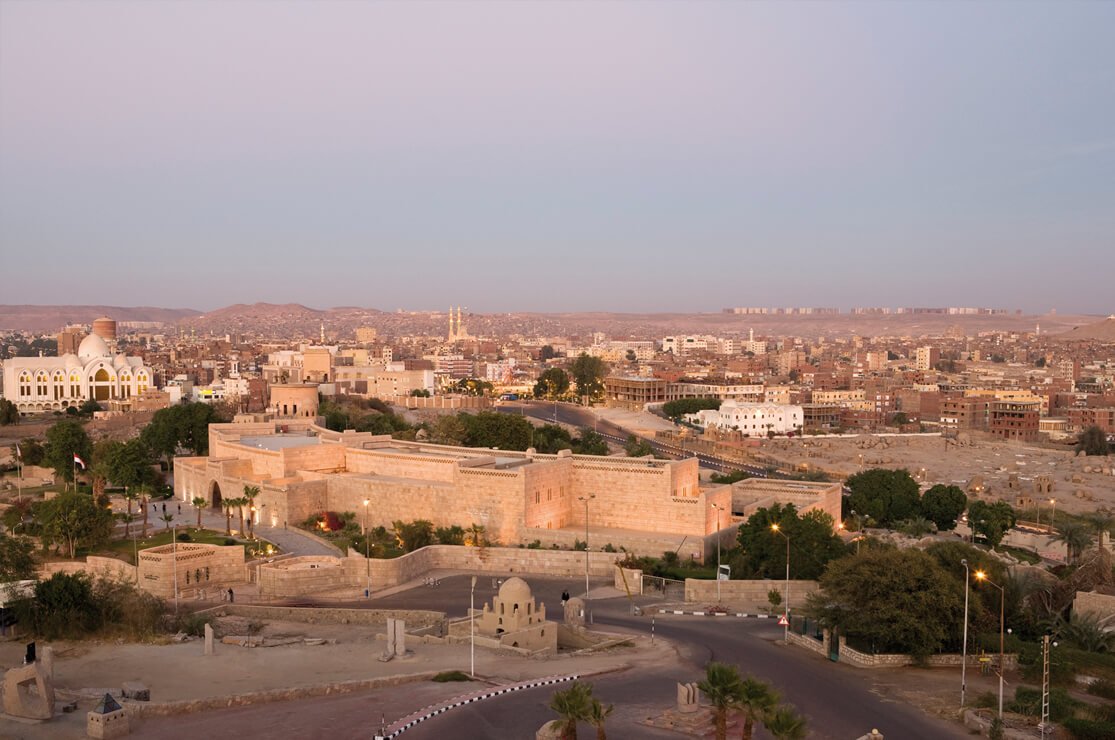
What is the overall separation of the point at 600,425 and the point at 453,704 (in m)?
73.7

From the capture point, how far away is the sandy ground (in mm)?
63000

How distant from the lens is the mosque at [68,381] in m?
92.0

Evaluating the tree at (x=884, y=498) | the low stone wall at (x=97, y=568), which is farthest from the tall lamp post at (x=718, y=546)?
the low stone wall at (x=97, y=568)

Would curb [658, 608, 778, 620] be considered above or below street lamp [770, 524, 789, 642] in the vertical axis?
below

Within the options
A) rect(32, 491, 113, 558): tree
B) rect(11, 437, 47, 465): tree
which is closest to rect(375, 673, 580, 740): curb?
rect(32, 491, 113, 558): tree

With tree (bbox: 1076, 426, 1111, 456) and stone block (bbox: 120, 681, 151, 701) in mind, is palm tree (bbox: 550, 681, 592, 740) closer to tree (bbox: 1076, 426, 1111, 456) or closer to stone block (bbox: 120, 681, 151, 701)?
stone block (bbox: 120, 681, 151, 701)

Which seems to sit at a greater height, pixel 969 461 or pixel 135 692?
pixel 135 692

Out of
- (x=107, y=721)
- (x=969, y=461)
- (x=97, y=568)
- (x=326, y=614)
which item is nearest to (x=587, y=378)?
(x=969, y=461)

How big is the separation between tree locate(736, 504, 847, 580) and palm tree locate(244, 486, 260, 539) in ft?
55.7

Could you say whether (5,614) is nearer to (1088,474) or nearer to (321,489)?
(321,489)

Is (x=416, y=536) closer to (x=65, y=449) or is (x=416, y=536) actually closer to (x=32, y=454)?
(x=65, y=449)

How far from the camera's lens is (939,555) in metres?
26.4

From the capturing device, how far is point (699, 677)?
21047mm

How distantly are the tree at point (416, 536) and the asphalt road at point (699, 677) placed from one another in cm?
607
